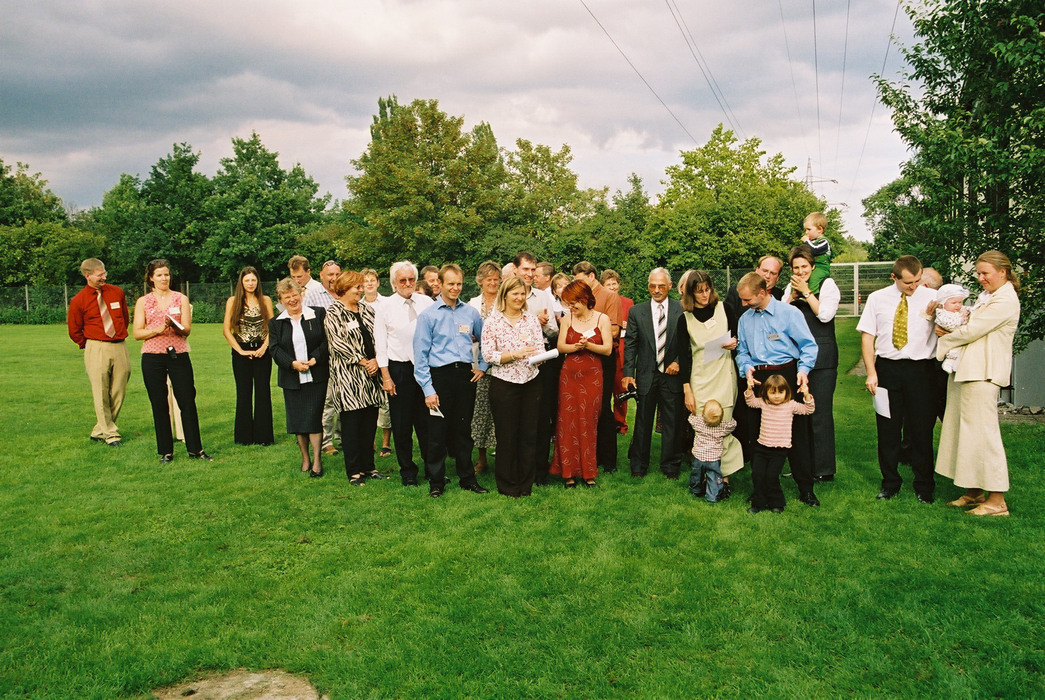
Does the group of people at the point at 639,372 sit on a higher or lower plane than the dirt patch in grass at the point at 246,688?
higher

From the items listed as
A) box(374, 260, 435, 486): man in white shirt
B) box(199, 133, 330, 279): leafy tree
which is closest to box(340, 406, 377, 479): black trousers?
box(374, 260, 435, 486): man in white shirt

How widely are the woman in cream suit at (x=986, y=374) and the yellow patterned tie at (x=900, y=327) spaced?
301mm

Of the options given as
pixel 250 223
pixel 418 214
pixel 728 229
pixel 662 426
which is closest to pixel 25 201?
pixel 250 223

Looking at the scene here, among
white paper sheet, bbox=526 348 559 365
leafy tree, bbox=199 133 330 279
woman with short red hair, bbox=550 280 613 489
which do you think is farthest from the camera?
leafy tree, bbox=199 133 330 279

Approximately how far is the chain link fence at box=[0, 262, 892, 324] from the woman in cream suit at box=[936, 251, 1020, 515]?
23748 millimetres

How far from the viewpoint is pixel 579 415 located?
6.76m

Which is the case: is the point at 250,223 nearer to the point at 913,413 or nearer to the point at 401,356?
the point at 401,356

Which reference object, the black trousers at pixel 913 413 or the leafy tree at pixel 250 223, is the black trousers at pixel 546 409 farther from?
the leafy tree at pixel 250 223

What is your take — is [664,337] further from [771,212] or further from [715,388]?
[771,212]

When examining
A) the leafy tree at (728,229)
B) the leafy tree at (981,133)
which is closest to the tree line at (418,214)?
the leafy tree at (728,229)

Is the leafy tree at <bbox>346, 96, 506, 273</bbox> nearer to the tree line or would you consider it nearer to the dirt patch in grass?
the tree line

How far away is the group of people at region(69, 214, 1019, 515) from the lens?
576 cm

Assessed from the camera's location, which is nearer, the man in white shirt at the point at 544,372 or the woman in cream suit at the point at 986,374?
the woman in cream suit at the point at 986,374

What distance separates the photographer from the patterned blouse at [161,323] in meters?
7.83
